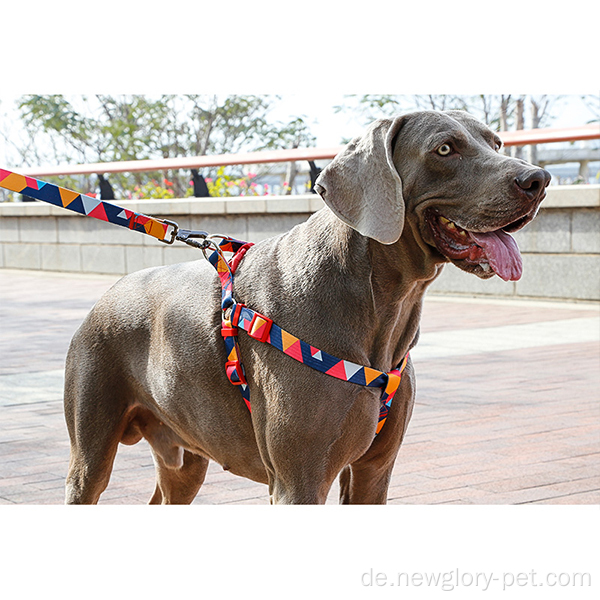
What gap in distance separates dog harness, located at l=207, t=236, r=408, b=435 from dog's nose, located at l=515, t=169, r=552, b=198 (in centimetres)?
65

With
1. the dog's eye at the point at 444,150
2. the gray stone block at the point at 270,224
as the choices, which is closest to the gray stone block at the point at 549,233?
the gray stone block at the point at 270,224

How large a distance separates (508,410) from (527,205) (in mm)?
3502

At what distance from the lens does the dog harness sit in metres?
2.56

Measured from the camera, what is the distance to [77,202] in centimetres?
296

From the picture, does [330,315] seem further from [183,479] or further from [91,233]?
[91,233]

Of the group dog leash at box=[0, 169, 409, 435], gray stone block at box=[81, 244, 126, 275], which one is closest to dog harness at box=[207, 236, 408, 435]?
dog leash at box=[0, 169, 409, 435]

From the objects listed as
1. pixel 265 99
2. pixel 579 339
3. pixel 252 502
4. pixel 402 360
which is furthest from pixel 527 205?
pixel 265 99

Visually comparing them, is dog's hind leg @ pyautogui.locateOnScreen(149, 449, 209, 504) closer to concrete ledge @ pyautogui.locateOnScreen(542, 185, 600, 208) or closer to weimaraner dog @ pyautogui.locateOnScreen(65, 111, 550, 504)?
weimaraner dog @ pyautogui.locateOnScreen(65, 111, 550, 504)

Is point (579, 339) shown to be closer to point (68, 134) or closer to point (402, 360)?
point (402, 360)

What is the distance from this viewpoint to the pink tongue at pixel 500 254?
2.46 metres

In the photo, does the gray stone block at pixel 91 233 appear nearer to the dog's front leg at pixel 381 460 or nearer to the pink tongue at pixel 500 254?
the dog's front leg at pixel 381 460

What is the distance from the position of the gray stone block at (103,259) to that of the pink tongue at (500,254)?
11.8 metres

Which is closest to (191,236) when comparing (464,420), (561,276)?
(464,420)

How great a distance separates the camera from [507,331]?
867 cm
